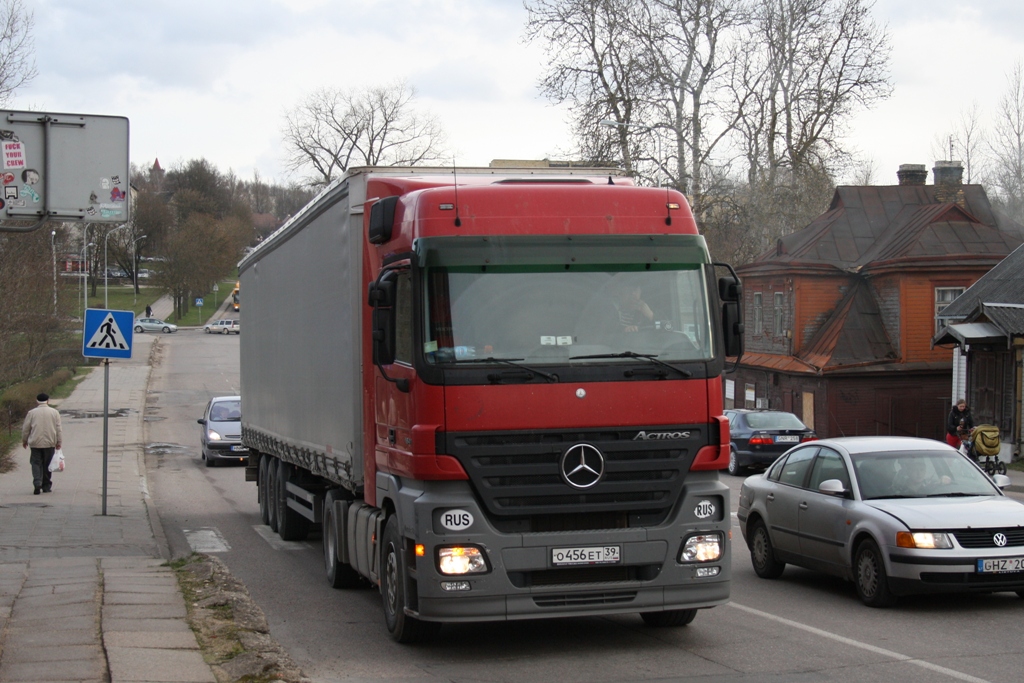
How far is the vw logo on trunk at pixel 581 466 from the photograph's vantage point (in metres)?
7.52

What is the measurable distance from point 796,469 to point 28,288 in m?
Answer: 31.1

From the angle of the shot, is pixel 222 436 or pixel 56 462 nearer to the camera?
pixel 56 462

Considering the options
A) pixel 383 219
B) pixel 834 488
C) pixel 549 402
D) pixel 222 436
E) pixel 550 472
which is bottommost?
pixel 222 436

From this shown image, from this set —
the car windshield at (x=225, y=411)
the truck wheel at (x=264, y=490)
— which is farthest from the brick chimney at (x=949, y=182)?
the truck wheel at (x=264, y=490)

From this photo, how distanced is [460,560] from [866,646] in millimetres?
2967

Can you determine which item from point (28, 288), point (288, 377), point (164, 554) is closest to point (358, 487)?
point (288, 377)

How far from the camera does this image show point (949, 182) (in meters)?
42.6

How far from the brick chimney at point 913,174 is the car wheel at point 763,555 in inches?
1430

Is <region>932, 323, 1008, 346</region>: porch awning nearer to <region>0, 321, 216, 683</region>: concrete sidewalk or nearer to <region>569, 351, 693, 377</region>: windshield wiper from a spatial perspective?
<region>0, 321, 216, 683</region>: concrete sidewalk

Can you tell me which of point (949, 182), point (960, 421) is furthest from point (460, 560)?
point (949, 182)

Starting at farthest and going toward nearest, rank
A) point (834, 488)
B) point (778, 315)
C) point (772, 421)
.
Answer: point (778, 315)
point (772, 421)
point (834, 488)

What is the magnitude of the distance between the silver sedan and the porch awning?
18598 millimetres

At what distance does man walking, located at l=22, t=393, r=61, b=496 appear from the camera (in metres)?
19.0

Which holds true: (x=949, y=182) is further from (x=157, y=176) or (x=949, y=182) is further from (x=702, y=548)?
(x=157, y=176)
